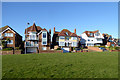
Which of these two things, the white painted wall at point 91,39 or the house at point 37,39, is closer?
the house at point 37,39

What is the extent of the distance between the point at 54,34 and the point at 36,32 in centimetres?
972

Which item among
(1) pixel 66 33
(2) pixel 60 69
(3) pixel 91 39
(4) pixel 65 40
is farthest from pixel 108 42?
(2) pixel 60 69

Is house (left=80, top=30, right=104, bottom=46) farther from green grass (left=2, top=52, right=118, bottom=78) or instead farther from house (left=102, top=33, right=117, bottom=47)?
green grass (left=2, top=52, right=118, bottom=78)

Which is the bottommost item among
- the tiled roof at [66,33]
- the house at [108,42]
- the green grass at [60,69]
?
the green grass at [60,69]

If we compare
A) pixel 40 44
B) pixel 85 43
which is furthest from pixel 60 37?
pixel 85 43

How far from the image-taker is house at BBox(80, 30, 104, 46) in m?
52.8

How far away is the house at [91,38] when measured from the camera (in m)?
52.8

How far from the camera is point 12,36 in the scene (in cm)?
3491

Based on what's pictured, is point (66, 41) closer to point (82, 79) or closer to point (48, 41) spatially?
point (48, 41)

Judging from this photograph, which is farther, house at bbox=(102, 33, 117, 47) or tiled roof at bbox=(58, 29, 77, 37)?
house at bbox=(102, 33, 117, 47)

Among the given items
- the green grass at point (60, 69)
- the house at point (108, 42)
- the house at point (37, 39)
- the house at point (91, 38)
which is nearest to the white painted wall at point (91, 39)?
the house at point (91, 38)

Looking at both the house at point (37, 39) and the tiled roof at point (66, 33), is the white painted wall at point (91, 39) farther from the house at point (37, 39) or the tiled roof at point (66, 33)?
the house at point (37, 39)

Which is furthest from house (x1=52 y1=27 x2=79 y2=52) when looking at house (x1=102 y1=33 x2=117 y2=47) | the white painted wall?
house (x1=102 y1=33 x2=117 y2=47)

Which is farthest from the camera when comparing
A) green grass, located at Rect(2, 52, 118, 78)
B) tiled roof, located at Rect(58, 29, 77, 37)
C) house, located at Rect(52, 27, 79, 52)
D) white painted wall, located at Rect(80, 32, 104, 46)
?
white painted wall, located at Rect(80, 32, 104, 46)
